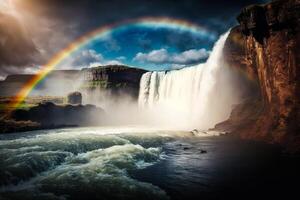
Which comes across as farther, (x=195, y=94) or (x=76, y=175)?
(x=195, y=94)

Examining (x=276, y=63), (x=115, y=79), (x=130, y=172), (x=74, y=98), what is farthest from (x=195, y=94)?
(x=74, y=98)

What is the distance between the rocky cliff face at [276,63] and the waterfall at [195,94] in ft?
47.7

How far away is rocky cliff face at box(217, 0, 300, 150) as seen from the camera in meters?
28.9

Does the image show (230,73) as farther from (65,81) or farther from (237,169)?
(65,81)

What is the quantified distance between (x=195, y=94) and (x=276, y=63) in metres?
29.7

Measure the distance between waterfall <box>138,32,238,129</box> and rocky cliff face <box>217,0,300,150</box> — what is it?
14.5 meters

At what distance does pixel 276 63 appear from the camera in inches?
1239

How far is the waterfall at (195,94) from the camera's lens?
5269 cm

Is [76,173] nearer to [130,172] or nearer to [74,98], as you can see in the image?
[130,172]

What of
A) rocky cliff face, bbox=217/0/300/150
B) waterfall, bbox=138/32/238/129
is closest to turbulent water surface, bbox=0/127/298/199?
rocky cliff face, bbox=217/0/300/150

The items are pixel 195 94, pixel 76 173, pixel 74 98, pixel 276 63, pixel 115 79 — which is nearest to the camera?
pixel 76 173

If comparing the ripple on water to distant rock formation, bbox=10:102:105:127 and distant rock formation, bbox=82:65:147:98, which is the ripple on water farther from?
distant rock formation, bbox=82:65:147:98

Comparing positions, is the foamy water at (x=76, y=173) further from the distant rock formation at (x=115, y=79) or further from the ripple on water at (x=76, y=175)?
the distant rock formation at (x=115, y=79)

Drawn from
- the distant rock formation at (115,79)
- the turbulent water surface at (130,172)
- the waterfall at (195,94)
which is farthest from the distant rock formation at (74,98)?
the turbulent water surface at (130,172)
